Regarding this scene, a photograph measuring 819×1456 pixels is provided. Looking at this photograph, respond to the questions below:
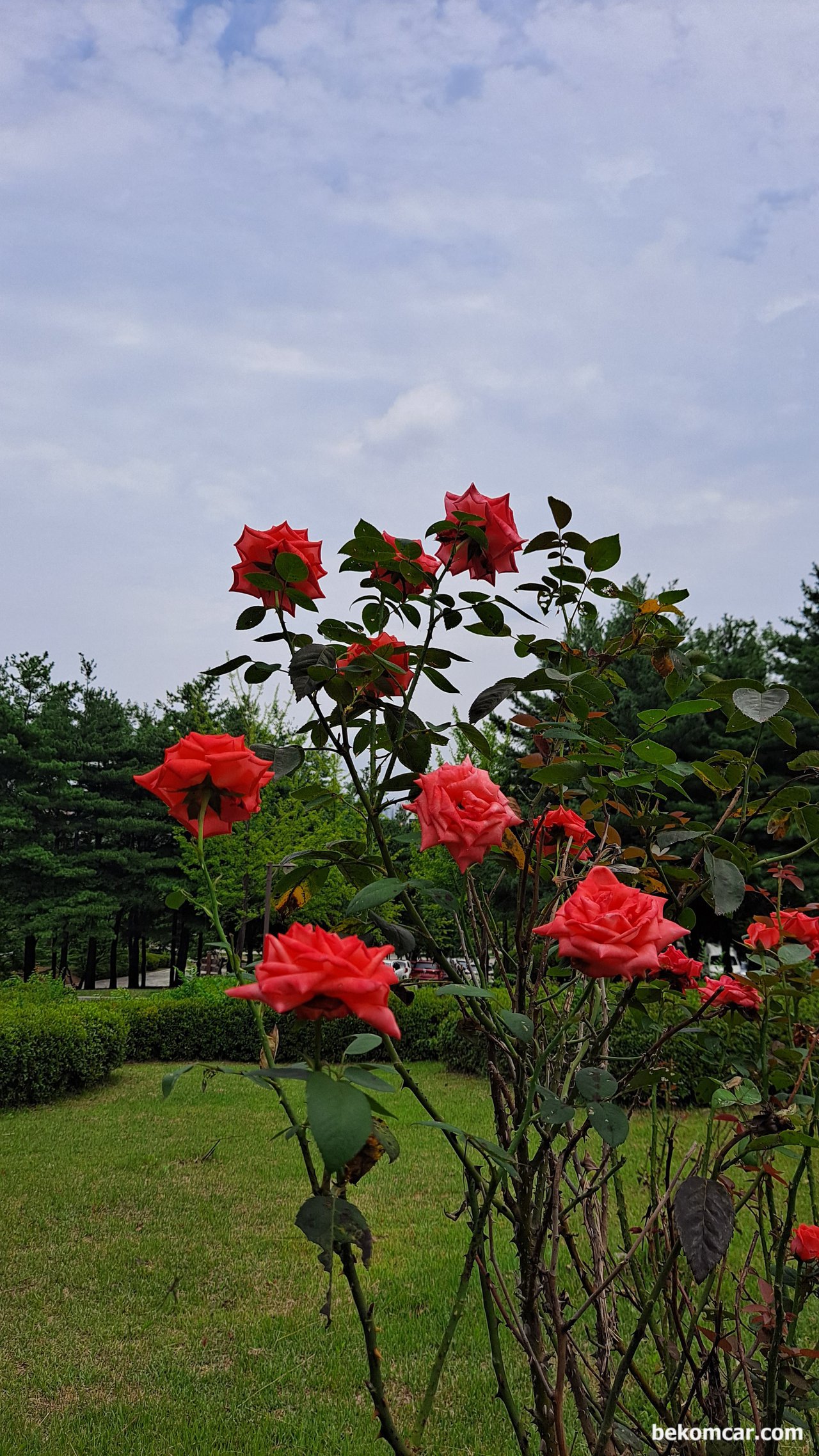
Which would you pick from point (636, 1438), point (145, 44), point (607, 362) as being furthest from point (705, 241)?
point (636, 1438)

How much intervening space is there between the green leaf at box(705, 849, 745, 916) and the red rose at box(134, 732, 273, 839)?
50 cm

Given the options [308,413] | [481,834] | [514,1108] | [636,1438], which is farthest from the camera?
[308,413]

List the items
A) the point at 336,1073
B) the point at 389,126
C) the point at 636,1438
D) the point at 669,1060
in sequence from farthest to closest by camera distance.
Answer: the point at 389,126, the point at 669,1060, the point at 636,1438, the point at 336,1073

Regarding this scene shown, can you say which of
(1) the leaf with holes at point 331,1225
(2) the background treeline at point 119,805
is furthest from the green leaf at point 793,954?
(2) the background treeline at point 119,805

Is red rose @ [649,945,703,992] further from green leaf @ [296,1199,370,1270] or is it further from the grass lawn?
the grass lawn

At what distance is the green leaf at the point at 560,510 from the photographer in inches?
45.8

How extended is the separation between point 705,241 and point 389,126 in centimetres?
126

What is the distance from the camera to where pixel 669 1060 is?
1.54 m

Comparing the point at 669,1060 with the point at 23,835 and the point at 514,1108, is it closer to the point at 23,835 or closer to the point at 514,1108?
the point at 514,1108

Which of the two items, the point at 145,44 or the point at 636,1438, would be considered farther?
the point at 145,44

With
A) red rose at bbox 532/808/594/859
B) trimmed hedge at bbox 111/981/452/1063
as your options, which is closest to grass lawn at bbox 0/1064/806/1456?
red rose at bbox 532/808/594/859

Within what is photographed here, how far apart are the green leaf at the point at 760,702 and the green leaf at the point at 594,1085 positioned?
446 millimetres

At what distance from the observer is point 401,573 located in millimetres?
1035

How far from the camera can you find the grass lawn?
8.13 ft
